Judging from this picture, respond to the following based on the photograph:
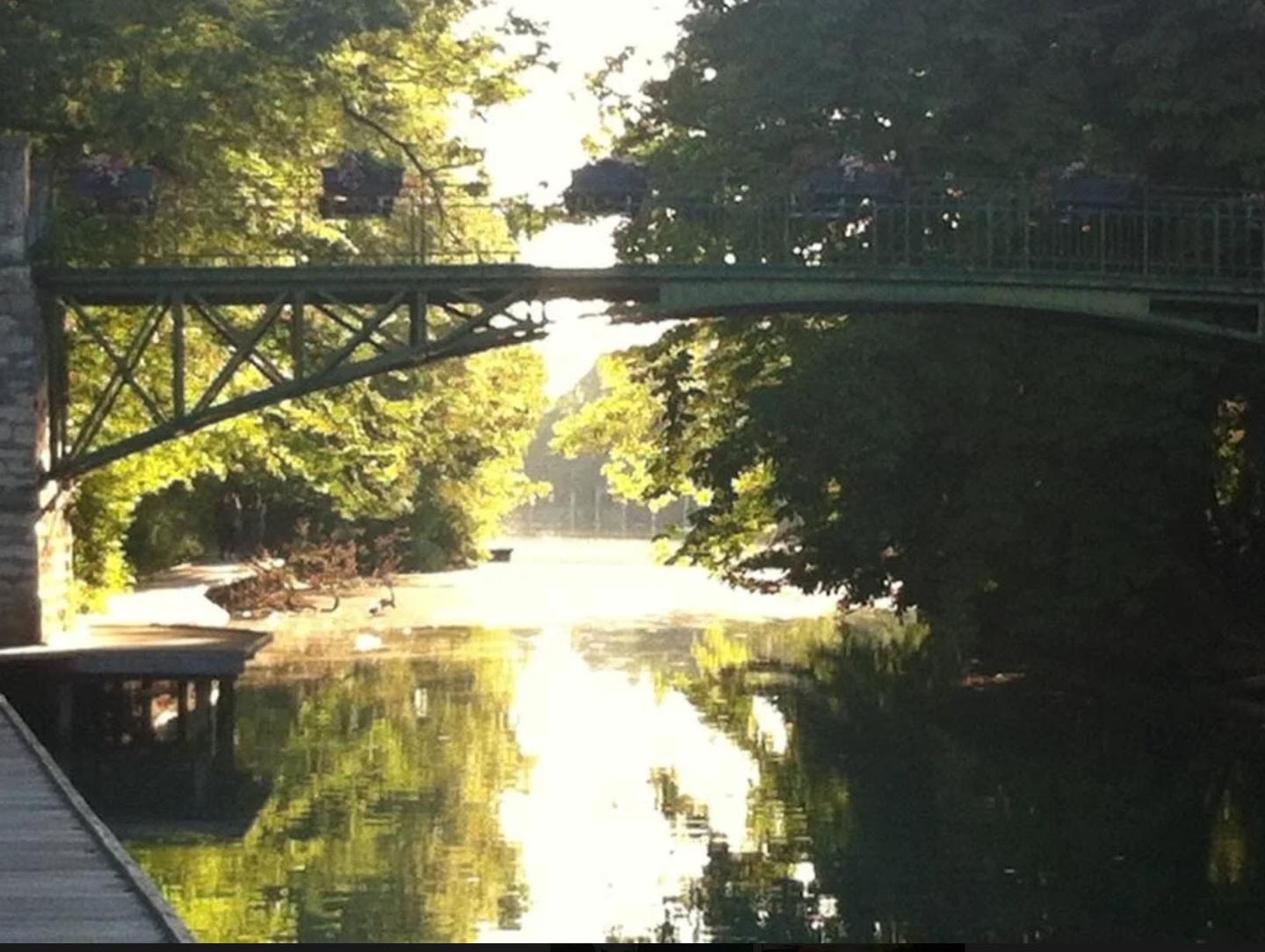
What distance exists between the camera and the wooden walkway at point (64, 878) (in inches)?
633

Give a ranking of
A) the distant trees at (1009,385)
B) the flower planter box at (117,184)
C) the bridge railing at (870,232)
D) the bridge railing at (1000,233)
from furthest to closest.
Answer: the distant trees at (1009,385) → the bridge railing at (870,232) → the bridge railing at (1000,233) → the flower planter box at (117,184)

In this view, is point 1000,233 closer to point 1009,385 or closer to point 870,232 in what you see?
point 870,232

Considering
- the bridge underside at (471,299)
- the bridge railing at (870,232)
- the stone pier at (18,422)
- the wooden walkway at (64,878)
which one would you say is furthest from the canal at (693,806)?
the bridge railing at (870,232)

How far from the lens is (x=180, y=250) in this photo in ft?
130

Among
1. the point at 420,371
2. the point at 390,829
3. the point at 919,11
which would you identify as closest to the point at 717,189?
the point at 919,11

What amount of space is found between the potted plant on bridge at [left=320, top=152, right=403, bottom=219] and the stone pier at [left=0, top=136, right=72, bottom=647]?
3528mm

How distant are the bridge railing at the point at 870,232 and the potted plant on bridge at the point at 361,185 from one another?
374 millimetres

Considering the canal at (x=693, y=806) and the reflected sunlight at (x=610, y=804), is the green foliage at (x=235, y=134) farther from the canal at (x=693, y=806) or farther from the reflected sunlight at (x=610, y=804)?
the reflected sunlight at (x=610, y=804)

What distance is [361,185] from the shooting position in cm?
3216

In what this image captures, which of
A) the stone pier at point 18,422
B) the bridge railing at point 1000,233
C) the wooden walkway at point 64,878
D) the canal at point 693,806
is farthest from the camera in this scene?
the bridge railing at point 1000,233

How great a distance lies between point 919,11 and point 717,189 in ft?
12.7

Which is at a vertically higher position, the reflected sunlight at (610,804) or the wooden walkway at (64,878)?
the wooden walkway at (64,878)

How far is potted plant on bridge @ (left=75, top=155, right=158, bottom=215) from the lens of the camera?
107 feet

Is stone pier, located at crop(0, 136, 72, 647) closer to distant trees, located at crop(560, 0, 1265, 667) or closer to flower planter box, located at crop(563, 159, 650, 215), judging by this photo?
flower planter box, located at crop(563, 159, 650, 215)
